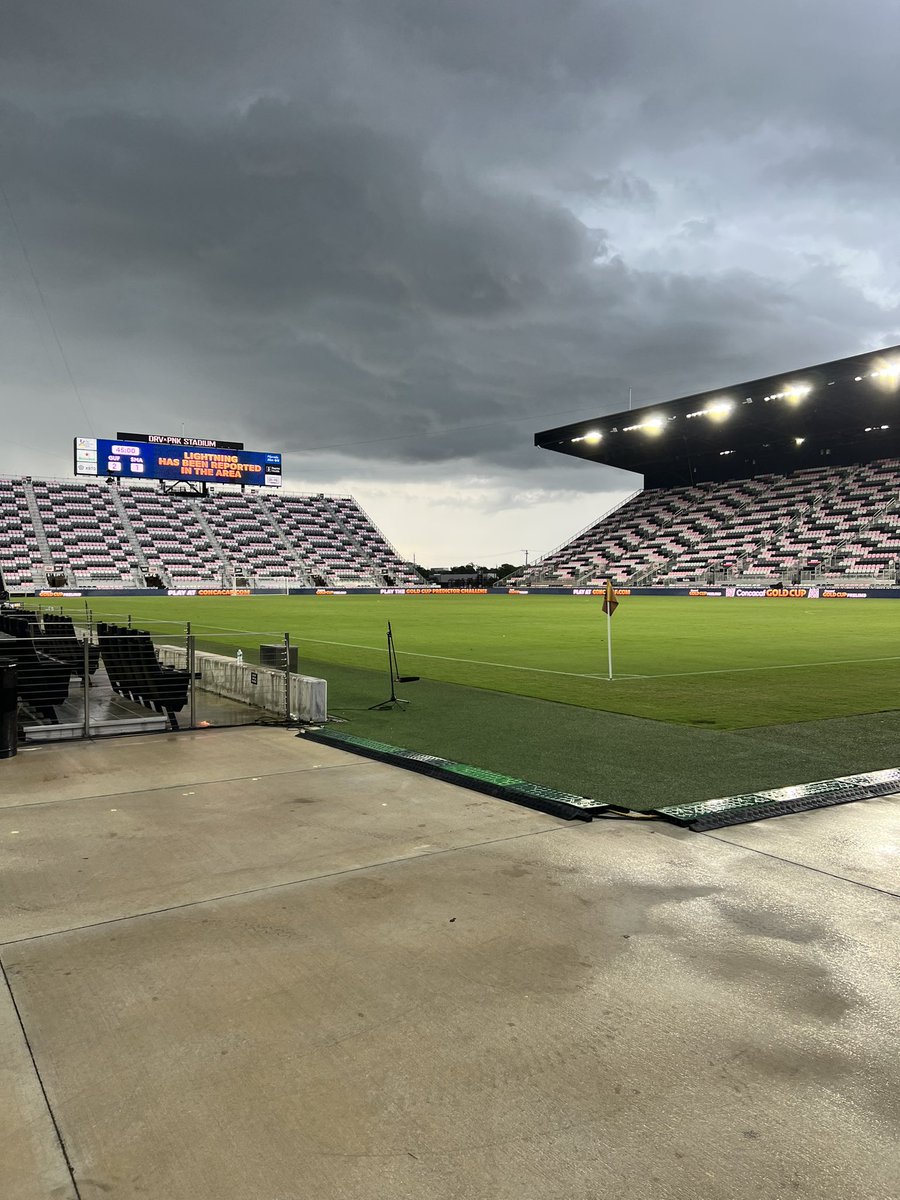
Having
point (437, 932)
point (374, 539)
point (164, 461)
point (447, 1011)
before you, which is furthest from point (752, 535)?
point (447, 1011)

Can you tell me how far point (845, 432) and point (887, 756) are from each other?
69006 mm

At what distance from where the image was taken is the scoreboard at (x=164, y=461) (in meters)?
72.3

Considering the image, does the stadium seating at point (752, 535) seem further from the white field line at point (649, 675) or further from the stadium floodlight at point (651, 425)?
the white field line at point (649, 675)

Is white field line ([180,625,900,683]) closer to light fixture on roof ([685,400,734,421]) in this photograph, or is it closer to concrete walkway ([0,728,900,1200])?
concrete walkway ([0,728,900,1200])

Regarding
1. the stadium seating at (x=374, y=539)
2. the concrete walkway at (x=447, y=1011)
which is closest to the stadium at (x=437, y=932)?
the concrete walkway at (x=447, y=1011)

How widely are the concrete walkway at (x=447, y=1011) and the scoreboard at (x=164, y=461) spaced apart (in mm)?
74045

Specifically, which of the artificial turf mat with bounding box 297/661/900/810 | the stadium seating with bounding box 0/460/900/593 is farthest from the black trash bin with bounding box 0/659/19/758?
the stadium seating with bounding box 0/460/900/593

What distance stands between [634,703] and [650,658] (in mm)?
6532

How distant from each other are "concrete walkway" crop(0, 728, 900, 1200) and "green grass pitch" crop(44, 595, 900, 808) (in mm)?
1787

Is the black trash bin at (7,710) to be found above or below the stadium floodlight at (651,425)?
below

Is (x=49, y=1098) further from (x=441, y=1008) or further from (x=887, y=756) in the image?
(x=887, y=756)

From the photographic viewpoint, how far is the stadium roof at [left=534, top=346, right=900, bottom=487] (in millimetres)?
52344

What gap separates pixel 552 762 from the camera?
7.24 metres

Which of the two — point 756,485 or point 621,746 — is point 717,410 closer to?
point 756,485
